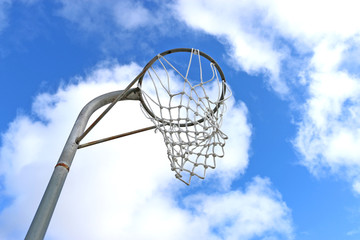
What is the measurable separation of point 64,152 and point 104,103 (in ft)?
2.92

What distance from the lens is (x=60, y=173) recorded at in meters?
2.95

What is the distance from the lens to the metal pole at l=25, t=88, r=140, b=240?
8.52 feet

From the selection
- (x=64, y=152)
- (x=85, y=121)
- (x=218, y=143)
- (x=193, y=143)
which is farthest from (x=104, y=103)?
(x=218, y=143)

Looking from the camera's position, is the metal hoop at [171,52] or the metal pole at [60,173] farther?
the metal hoop at [171,52]

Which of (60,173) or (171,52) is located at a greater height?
(171,52)

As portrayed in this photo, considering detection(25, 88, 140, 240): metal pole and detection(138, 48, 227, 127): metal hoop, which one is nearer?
detection(25, 88, 140, 240): metal pole

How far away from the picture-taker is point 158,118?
4.06 metres

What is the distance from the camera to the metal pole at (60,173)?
8.52ft

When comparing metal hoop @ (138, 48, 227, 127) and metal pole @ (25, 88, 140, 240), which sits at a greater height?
metal hoop @ (138, 48, 227, 127)

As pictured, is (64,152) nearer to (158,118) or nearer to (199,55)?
(158,118)

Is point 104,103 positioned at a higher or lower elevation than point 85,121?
higher

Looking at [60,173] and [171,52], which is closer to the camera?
[60,173]

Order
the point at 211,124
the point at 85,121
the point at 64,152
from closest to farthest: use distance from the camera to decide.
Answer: the point at 64,152 → the point at 85,121 → the point at 211,124

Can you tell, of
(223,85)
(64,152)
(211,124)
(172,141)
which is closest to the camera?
(64,152)
